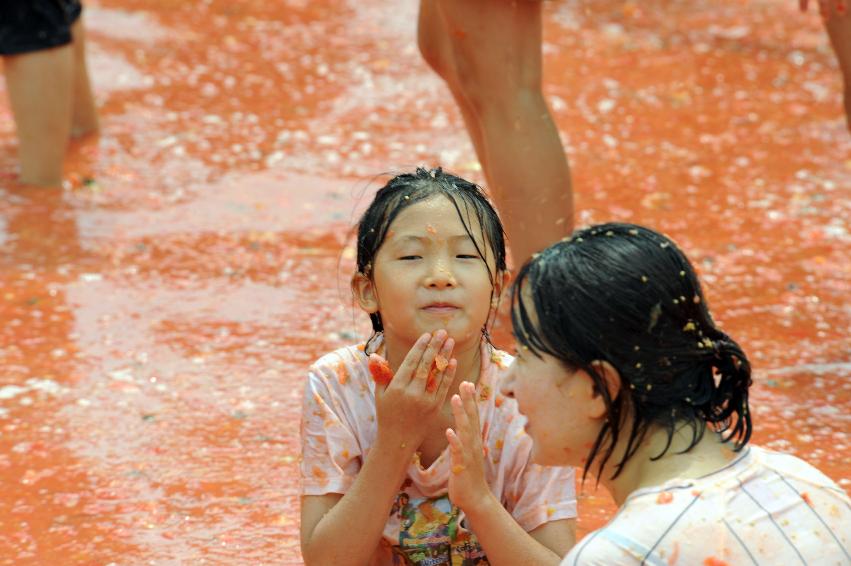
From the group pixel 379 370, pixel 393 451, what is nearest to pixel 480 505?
pixel 393 451

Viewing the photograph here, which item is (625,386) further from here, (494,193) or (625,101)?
(625,101)

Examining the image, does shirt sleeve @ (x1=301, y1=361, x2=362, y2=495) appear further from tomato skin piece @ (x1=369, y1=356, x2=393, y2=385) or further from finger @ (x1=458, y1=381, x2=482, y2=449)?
finger @ (x1=458, y1=381, x2=482, y2=449)

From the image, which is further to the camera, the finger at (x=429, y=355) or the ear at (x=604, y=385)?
the finger at (x=429, y=355)

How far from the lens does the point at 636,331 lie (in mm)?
1807

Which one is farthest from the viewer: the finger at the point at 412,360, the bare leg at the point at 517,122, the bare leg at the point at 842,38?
the bare leg at the point at 842,38

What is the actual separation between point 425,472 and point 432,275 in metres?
0.35

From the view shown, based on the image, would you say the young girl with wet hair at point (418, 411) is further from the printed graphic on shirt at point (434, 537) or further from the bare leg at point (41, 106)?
the bare leg at point (41, 106)

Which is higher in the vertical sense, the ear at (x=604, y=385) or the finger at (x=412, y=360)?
the ear at (x=604, y=385)

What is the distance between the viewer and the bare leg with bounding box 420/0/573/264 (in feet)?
12.1

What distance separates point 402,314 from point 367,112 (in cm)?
385

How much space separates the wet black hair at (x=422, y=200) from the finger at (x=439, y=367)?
199mm

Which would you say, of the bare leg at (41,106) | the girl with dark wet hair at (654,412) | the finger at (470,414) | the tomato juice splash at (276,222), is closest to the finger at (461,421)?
the finger at (470,414)

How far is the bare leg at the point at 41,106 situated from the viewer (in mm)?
5324

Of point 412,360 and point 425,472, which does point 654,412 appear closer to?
point 412,360
